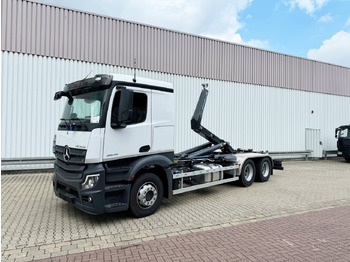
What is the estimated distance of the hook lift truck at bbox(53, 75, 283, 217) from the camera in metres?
4.62

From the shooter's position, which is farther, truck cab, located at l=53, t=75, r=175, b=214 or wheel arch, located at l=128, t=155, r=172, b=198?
wheel arch, located at l=128, t=155, r=172, b=198

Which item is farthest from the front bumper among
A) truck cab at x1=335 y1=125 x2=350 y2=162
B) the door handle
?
truck cab at x1=335 y1=125 x2=350 y2=162

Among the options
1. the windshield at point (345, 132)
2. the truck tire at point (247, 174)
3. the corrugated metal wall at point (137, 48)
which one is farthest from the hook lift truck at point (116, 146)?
the windshield at point (345, 132)

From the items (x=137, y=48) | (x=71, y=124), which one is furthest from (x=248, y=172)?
(x=137, y=48)

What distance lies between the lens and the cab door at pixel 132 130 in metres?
4.74

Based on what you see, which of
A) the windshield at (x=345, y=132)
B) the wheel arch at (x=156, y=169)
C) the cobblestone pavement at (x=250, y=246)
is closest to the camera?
the cobblestone pavement at (x=250, y=246)

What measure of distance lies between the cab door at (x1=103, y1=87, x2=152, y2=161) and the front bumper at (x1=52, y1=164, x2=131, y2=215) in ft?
1.35

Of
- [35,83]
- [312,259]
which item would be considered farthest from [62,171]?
[35,83]

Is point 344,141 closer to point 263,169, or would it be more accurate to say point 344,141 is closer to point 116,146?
point 263,169

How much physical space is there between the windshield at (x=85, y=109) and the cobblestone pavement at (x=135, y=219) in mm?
1901

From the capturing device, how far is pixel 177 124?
1243 centimetres

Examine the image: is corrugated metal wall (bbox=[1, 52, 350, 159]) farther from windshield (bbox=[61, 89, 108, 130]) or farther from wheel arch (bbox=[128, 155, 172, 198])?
wheel arch (bbox=[128, 155, 172, 198])

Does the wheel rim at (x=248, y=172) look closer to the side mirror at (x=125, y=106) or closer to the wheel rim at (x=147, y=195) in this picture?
the wheel rim at (x=147, y=195)

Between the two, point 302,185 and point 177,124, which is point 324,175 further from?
point 177,124
